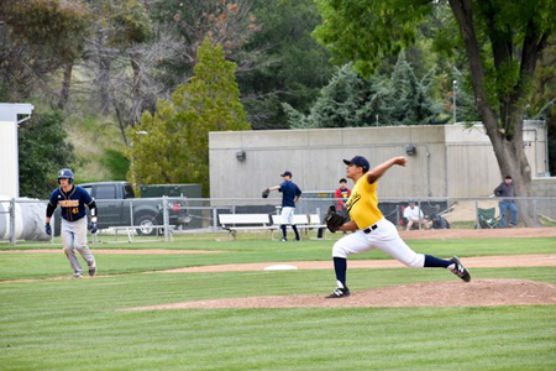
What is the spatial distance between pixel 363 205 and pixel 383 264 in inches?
384

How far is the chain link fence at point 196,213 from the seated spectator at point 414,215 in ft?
0.36

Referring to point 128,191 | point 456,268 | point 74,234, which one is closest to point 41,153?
point 128,191

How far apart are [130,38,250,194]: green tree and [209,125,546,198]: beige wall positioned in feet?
14.1

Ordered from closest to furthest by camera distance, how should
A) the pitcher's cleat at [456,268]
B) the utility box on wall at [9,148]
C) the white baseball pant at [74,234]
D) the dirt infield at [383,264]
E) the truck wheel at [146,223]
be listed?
the pitcher's cleat at [456,268] < the white baseball pant at [74,234] < the dirt infield at [383,264] < the truck wheel at [146,223] < the utility box on wall at [9,148]

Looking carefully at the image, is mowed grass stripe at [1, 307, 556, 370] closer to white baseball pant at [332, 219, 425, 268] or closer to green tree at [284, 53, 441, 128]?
white baseball pant at [332, 219, 425, 268]

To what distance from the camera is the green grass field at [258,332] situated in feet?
34.3

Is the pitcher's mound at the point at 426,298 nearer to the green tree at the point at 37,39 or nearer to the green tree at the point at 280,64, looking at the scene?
the green tree at the point at 37,39

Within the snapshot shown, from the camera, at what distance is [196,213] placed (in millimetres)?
37594

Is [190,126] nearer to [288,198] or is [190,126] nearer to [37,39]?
[37,39]

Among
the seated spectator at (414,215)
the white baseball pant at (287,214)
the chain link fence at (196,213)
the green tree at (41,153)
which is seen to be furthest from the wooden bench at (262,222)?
the green tree at (41,153)

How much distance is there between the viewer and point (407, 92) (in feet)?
196

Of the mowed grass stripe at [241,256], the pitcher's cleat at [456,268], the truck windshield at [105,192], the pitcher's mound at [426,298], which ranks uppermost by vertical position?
the truck windshield at [105,192]

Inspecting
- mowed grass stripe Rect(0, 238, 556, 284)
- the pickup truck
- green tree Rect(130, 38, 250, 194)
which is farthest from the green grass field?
green tree Rect(130, 38, 250, 194)

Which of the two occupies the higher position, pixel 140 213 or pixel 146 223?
pixel 140 213
